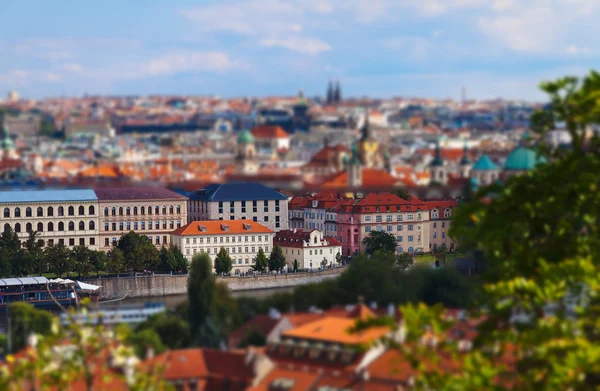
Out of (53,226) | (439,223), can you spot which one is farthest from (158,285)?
(439,223)

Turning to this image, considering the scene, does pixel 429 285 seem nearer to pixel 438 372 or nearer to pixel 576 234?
pixel 576 234

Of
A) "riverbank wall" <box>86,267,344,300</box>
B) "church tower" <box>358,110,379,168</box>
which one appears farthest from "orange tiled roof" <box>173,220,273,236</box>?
"church tower" <box>358,110,379,168</box>

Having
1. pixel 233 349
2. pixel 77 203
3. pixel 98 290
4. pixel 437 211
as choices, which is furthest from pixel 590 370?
pixel 437 211

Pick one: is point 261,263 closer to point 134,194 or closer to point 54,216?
point 134,194

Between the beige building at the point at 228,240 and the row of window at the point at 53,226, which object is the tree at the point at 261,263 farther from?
the row of window at the point at 53,226

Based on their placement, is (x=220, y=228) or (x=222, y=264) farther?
(x=220, y=228)

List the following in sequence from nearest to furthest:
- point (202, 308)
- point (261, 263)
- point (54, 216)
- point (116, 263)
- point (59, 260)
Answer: point (202, 308) < point (59, 260) < point (116, 263) < point (261, 263) < point (54, 216)

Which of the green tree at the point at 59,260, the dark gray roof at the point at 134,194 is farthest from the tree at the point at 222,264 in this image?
the dark gray roof at the point at 134,194
